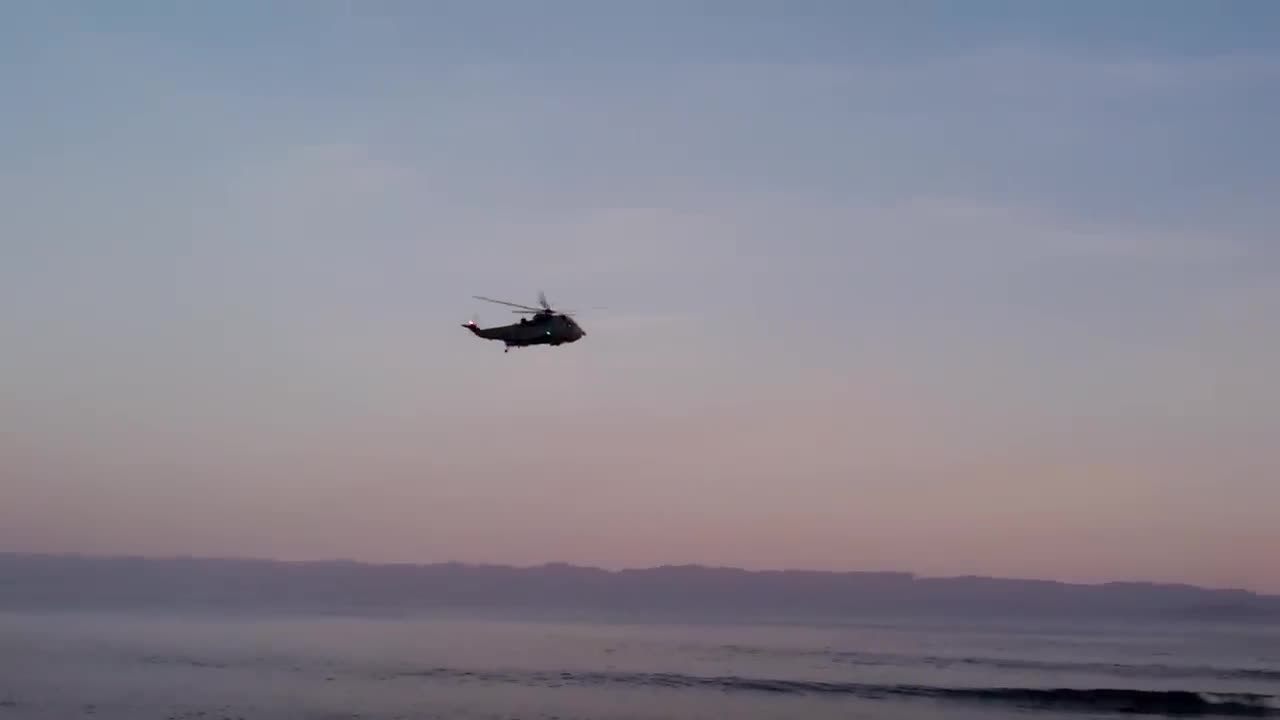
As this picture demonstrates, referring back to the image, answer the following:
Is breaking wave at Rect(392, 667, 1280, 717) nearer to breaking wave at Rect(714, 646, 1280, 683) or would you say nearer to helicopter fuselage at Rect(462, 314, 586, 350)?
breaking wave at Rect(714, 646, 1280, 683)

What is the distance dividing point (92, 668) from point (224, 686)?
1373cm

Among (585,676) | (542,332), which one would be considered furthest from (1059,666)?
(542,332)

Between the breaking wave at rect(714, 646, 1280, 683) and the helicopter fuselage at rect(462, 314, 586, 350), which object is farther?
the breaking wave at rect(714, 646, 1280, 683)

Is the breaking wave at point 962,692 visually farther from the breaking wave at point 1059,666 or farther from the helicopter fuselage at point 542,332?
the helicopter fuselage at point 542,332

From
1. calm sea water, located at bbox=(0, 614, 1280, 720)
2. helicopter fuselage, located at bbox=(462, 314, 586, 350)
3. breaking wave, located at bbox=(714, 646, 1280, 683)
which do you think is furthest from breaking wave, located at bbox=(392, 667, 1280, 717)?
helicopter fuselage, located at bbox=(462, 314, 586, 350)

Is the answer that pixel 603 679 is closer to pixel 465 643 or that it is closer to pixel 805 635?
pixel 465 643

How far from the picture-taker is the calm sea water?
170 feet

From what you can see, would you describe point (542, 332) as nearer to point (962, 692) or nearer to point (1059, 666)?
point (962, 692)

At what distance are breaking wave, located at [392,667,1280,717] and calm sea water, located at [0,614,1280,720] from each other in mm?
146

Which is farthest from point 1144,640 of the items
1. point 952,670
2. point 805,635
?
point 952,670

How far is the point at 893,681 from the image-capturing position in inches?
2699

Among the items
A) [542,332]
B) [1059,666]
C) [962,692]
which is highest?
[542,332]

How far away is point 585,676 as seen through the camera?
2645 inches

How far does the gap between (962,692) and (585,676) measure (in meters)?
19.1
